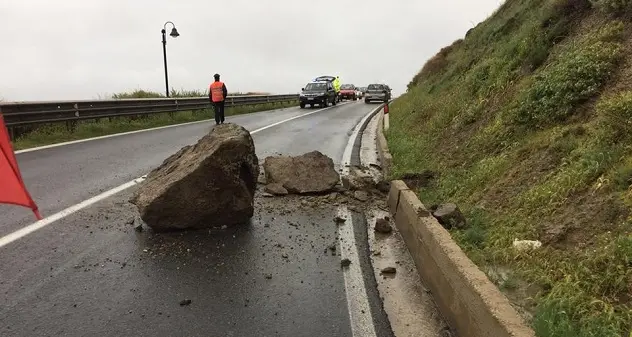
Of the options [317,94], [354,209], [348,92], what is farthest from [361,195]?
[348,92]

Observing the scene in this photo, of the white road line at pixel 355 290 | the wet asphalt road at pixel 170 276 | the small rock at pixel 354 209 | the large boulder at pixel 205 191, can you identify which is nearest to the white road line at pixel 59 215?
the wet asphalt road at pixel 170 276

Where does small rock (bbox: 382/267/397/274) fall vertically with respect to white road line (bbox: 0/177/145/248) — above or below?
below

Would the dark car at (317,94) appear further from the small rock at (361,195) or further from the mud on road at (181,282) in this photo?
the mud on road at (181,282)

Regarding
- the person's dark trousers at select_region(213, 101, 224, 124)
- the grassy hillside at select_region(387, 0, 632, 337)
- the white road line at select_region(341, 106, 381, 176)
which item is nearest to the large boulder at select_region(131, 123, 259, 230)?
the grassy hillside at select_region(387, 0, 632, 337)

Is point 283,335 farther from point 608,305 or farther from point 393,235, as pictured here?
point 393,235

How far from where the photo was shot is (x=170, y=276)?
437 centimetres

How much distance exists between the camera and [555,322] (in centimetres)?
296

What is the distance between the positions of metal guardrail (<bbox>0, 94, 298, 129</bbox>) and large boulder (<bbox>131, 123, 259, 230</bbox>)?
5.94 m

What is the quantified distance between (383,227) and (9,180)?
4.26 meters

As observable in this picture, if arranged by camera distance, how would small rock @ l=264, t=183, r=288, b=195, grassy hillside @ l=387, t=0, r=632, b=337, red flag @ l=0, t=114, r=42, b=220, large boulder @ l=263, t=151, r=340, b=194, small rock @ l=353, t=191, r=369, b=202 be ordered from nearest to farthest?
→ red flag @ l=0, t=114, r=42, b=220 → grassy hillside @ l=387, t=0, r=632, b=337 → small rock @ l=353, t=191, r=369, b=202 → small rock @ l=264, t=183, r=288, b=195 → large boulder @ l=263, t=151, r=340, b=194

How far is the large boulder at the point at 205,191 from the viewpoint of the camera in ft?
18.5

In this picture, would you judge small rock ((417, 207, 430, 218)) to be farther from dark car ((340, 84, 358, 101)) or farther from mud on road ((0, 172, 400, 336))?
dark car ((340, 84, 358, 101))

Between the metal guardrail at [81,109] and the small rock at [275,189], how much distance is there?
610 cm

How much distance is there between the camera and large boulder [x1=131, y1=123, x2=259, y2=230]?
18.5ft
